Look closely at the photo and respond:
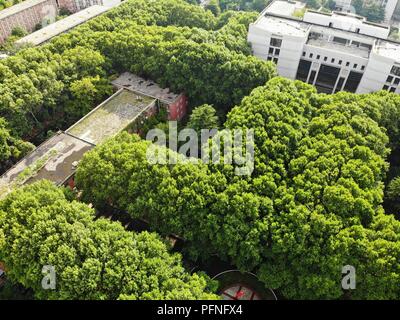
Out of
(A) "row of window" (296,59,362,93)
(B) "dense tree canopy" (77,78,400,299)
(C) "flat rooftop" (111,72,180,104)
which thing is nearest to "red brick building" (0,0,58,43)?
(C) "flat rooftop" (111,72,180,104)

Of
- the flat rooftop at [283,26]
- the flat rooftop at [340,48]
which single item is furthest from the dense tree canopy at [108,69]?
the flat rooftop at [340,48]

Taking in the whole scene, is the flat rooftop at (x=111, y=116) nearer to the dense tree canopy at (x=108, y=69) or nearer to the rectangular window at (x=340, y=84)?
the dense tree canopy at (x=108, y=69)

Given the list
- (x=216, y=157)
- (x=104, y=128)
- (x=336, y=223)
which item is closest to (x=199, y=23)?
(x=104, y=128)

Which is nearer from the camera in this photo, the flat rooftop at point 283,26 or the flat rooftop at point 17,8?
the flat rooftop at point 283,26

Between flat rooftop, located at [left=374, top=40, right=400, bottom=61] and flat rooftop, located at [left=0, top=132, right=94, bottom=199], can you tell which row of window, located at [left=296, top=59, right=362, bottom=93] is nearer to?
flat rooftop, located at [left=374, top=40, right=400, bottom=61]
